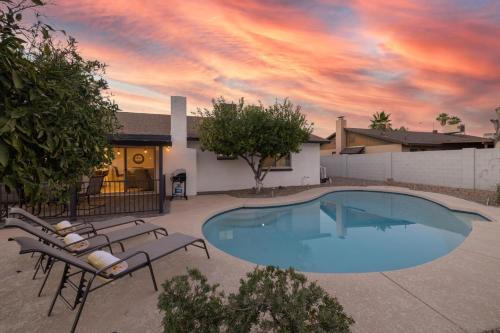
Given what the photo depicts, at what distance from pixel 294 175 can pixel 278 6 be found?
422 inches

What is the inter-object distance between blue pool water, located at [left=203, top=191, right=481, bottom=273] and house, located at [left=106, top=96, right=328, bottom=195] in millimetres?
4436

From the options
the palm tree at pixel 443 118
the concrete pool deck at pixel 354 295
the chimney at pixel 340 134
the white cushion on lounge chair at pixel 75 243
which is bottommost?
the concrete pool deck at pixel 354 295

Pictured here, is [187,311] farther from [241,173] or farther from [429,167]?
[429,167]

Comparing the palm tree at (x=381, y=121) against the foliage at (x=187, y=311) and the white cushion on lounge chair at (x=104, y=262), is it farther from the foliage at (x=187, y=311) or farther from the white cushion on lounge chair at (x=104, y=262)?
the foliage at (x=187, y=311)

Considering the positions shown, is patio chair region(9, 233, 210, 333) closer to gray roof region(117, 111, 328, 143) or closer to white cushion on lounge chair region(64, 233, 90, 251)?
white cushion on lounge chair region(64, 233, 90, 251)

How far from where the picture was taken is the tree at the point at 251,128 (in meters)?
11.8

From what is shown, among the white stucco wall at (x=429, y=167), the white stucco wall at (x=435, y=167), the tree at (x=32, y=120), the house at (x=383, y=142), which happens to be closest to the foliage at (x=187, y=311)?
the tree at (x=32, y=120)

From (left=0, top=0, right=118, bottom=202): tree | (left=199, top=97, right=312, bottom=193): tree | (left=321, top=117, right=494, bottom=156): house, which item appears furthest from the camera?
(left=321, top=117, right=494, bottom=156): house

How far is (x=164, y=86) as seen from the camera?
15180 mm

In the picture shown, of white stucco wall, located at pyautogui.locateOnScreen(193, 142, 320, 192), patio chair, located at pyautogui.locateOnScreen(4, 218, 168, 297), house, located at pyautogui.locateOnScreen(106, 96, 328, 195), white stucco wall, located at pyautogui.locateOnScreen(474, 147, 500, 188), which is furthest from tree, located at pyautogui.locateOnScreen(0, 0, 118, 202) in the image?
white stucco wall, located at pyautogui.locateOnScreen(474, 147, 500, 188)

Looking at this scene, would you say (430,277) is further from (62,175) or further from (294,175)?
(294,175)

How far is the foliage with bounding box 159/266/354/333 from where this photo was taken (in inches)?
76.7

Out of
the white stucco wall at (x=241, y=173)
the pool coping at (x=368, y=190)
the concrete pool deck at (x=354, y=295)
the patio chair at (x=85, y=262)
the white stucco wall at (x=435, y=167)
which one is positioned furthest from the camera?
the white stucco wall at (x=241, y=173)

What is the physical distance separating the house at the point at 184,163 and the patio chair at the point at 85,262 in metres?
7.84
